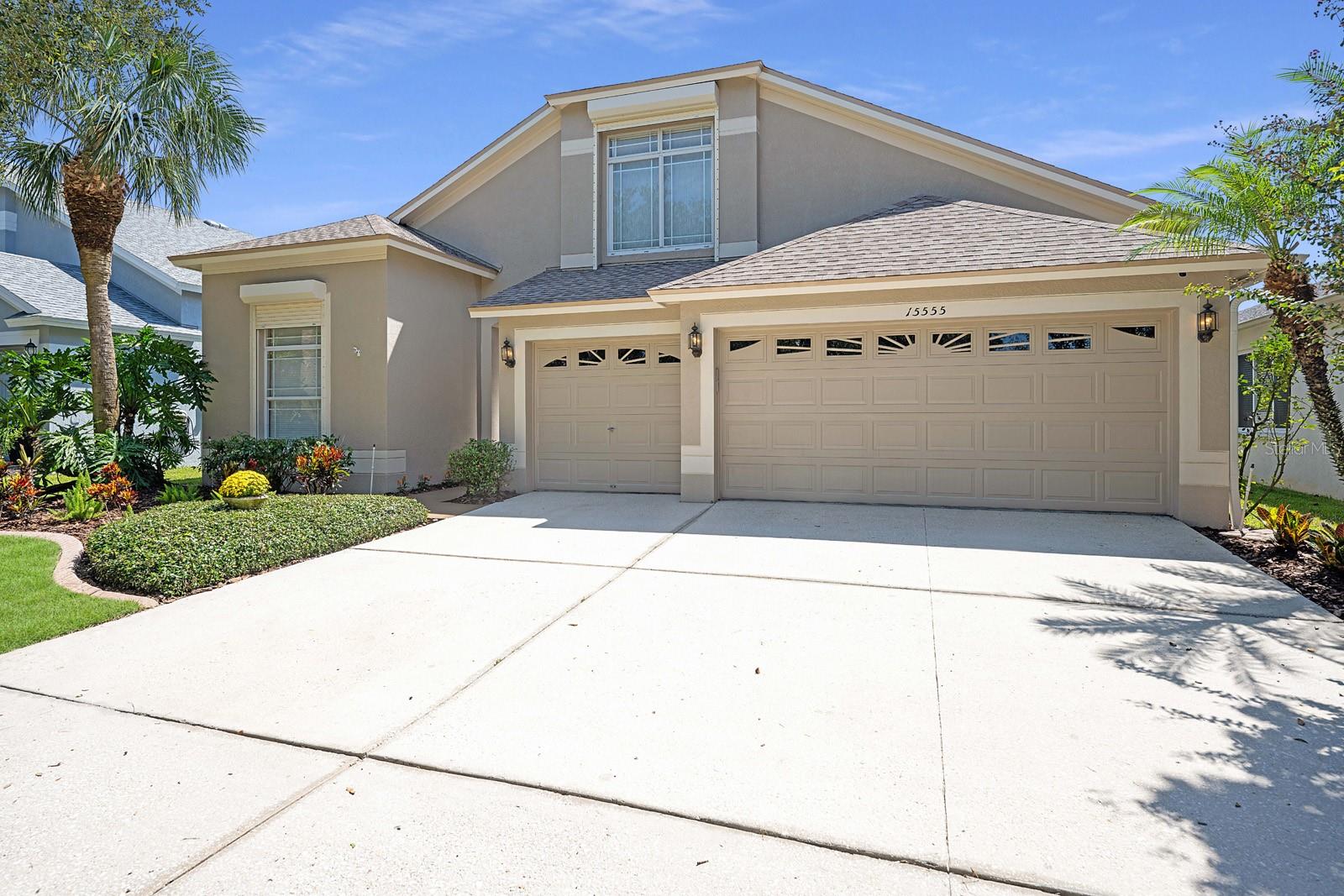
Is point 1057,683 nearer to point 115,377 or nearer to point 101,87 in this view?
point 115,377

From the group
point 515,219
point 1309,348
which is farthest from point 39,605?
point 1309,348

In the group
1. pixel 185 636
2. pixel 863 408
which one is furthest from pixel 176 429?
pixel 863 408

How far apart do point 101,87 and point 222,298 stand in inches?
142

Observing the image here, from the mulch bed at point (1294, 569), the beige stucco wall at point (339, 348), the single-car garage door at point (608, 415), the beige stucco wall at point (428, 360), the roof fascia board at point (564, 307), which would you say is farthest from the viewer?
the beige stucco wall at point (428, 360)

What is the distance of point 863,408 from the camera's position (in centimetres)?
991

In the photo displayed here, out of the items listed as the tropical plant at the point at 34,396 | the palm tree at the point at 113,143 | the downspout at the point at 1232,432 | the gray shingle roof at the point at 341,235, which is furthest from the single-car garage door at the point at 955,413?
the tropical plant at the point at 34,396

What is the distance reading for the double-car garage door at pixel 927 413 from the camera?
8961mm

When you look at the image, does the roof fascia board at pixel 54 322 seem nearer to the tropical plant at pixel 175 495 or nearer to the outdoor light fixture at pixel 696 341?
the tropical plant at pixel 175 495

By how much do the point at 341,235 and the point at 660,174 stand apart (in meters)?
5.68

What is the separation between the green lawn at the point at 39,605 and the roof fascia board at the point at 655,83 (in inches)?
417

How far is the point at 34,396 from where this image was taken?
10789 millimetres

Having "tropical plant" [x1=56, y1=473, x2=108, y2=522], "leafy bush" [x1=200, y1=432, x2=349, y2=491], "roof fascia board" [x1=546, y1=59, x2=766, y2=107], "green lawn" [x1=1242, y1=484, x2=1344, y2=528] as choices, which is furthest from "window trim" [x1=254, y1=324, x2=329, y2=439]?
"green lawn" [x1=1242, y1=484, x2=1344, y2=528]

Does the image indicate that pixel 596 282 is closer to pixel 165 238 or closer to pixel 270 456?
pixel 270 456

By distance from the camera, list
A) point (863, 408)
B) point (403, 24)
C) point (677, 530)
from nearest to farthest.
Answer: point (677, 530)
point (863, 408)
point (403, 24)
